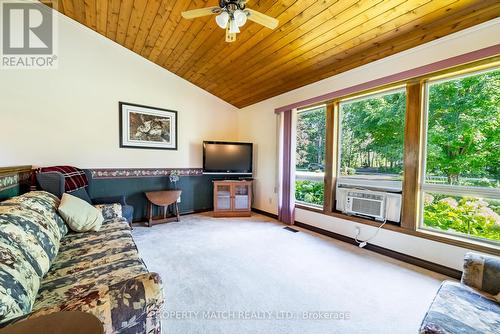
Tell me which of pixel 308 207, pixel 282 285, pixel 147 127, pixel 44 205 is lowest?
pixel 282 285

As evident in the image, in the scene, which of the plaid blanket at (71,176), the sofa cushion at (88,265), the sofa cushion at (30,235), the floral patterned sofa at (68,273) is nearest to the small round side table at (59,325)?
the floral patterned sofa at (68,273)

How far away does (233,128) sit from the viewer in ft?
16.2

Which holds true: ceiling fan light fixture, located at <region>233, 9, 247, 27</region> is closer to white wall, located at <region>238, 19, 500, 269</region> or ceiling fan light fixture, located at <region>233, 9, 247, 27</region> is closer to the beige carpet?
white wall, located at <region>238, 19, 500, 269</region>

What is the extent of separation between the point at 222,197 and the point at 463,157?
344 centimetres

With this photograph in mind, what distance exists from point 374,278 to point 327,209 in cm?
127

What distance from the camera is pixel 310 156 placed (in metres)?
3.71

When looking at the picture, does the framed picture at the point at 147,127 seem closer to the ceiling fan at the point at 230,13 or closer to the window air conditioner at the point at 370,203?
the ceiling fan at the point at 230,13

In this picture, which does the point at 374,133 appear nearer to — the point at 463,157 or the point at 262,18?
the point at 463,157

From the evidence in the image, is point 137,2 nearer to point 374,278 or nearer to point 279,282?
point 279,282

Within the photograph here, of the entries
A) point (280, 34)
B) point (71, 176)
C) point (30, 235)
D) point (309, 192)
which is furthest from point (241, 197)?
point (30, 235)

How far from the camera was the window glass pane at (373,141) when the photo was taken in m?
2.63

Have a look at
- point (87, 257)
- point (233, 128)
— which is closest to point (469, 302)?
point (87, 257)
